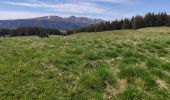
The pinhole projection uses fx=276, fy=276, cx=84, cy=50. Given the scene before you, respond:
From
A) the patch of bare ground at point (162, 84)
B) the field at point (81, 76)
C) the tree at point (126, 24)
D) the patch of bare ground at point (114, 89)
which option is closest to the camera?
the field at point (81, 76)

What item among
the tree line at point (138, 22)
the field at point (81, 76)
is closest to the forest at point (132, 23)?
the tree line at point (138, 22)

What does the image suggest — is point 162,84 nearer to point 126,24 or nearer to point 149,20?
point 149,20

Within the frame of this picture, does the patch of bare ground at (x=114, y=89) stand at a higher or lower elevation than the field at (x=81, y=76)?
lower

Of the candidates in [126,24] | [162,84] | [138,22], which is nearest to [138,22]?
[138,22]

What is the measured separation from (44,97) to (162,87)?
473 centimetres

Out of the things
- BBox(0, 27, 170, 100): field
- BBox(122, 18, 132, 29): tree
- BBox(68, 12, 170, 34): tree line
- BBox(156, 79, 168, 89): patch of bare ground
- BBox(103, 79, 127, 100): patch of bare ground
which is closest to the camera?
BBox(0, 27, 170, 100): field

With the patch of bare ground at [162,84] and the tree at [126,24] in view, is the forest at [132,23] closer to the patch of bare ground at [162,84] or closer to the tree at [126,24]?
the tree at [126,24]

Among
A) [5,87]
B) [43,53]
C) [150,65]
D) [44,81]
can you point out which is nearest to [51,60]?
[43,53]

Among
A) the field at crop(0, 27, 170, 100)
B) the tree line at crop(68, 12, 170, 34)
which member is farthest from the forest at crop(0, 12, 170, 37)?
the field at crop(0, 27, 170, 100)

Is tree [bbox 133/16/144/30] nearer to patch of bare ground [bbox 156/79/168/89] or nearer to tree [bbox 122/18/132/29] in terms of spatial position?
tree [bbox 122/18/132/29]

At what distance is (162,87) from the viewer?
1103 cm

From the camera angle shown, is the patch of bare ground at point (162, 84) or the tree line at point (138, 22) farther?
the tree line at point (138, 22)

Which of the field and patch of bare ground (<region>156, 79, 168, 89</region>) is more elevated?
the field

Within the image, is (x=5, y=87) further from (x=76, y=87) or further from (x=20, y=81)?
(x=76, y=87)
